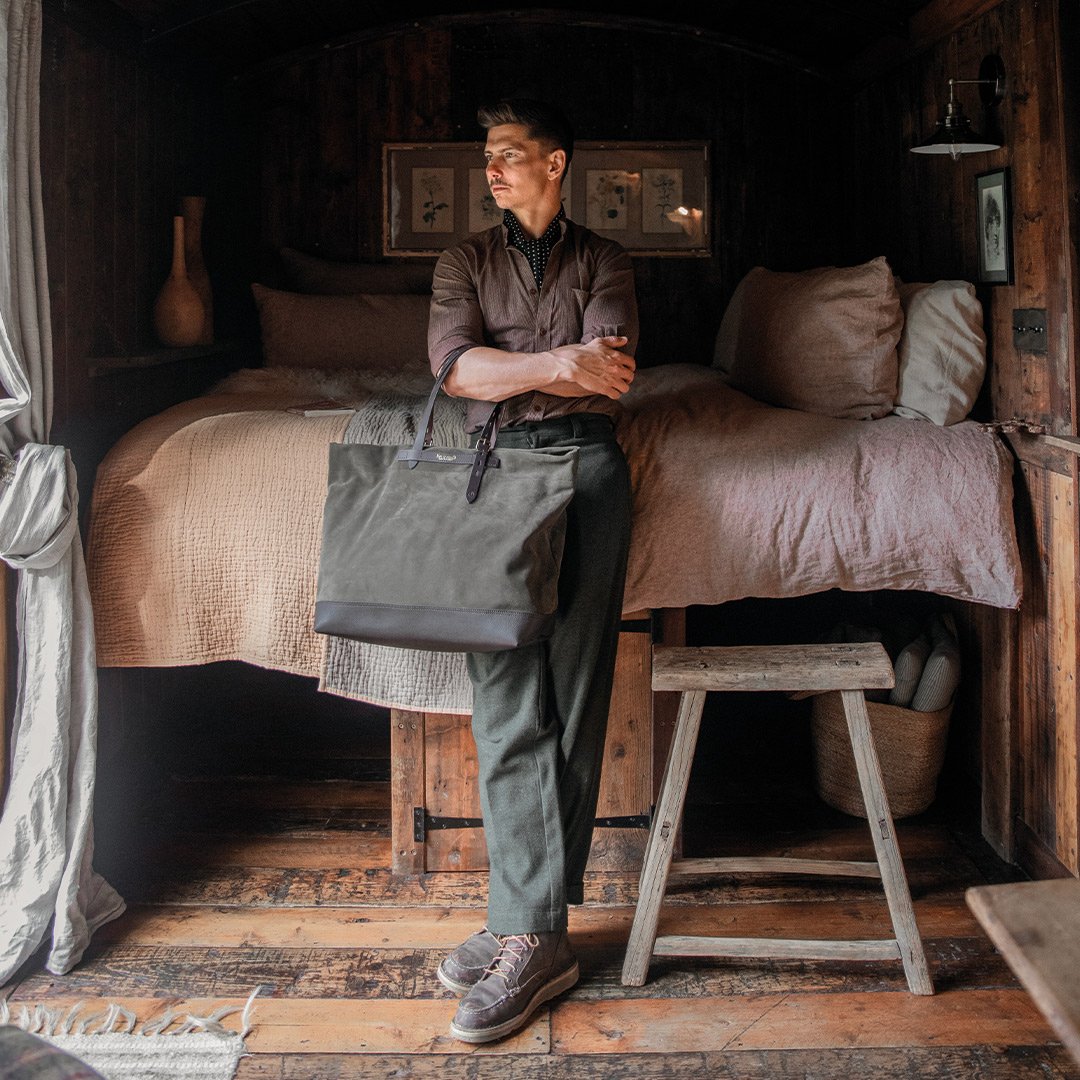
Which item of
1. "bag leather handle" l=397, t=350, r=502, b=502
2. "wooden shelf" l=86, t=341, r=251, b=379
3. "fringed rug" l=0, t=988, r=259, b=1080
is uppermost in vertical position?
"wooden shelf" l=86, t=341, r=251, b=379

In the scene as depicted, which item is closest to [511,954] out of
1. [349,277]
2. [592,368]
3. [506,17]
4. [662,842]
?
[662,842]

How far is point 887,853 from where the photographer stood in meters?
2.34

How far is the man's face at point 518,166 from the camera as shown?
2.37 m

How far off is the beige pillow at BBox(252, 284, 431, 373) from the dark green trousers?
154 centimetres

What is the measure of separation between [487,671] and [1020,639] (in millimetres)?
1332

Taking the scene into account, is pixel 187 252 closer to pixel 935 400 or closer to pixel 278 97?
pixel 278 97

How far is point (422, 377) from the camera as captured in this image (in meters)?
3.57

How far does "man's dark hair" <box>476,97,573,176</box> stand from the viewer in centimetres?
237

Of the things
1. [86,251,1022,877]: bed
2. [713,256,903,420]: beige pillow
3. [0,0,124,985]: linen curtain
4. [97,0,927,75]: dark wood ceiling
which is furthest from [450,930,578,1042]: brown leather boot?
[97,0,927,75]: dark wood ceiling

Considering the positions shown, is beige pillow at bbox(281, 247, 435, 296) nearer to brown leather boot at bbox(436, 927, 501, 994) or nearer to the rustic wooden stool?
the rustic wooden stool

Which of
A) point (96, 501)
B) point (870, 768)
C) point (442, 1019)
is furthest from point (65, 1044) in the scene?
point (870, 768)

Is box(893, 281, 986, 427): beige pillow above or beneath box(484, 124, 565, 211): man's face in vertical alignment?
beneath

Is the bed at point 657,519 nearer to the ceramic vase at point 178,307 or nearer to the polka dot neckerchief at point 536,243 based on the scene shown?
the polka dot neckerchief at point 536,243

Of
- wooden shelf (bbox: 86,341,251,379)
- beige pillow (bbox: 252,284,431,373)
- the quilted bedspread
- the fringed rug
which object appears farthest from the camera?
beige pillow (bbox: 252,284,431,373)
